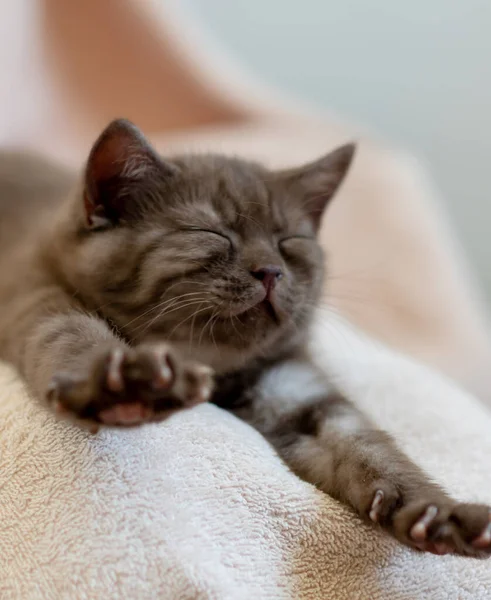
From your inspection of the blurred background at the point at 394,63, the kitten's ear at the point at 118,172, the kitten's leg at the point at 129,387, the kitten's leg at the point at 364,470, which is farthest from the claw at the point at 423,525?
the blurred background at the point at 394,63

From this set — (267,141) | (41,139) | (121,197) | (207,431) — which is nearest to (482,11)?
(267,141)

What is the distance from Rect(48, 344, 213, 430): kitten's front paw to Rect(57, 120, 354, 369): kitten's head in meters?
0.27

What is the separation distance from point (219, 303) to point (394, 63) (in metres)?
2.10

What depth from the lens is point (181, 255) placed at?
92 centimetres

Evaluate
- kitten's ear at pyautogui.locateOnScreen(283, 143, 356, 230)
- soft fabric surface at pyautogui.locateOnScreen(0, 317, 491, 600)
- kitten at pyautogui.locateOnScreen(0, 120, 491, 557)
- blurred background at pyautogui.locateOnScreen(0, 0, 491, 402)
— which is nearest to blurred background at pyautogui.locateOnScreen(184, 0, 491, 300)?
blurred background at pyautogui.locateOnScreen(0, 0, 491, 402)

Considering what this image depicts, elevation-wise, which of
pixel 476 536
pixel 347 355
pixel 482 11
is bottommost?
pixel 347 355

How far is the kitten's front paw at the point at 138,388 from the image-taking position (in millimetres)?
622

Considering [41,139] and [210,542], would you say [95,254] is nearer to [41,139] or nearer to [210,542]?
[210,542]

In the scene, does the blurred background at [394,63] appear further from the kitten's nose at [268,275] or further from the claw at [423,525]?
the claw at [423,525]

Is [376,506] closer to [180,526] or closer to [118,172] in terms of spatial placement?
[180,526]

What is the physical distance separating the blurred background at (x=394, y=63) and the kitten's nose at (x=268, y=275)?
1814mm

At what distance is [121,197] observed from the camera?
984 mm

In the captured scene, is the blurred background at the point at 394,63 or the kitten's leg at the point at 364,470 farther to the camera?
the blurred background at the point at 394,63

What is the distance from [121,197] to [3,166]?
0.73 m
